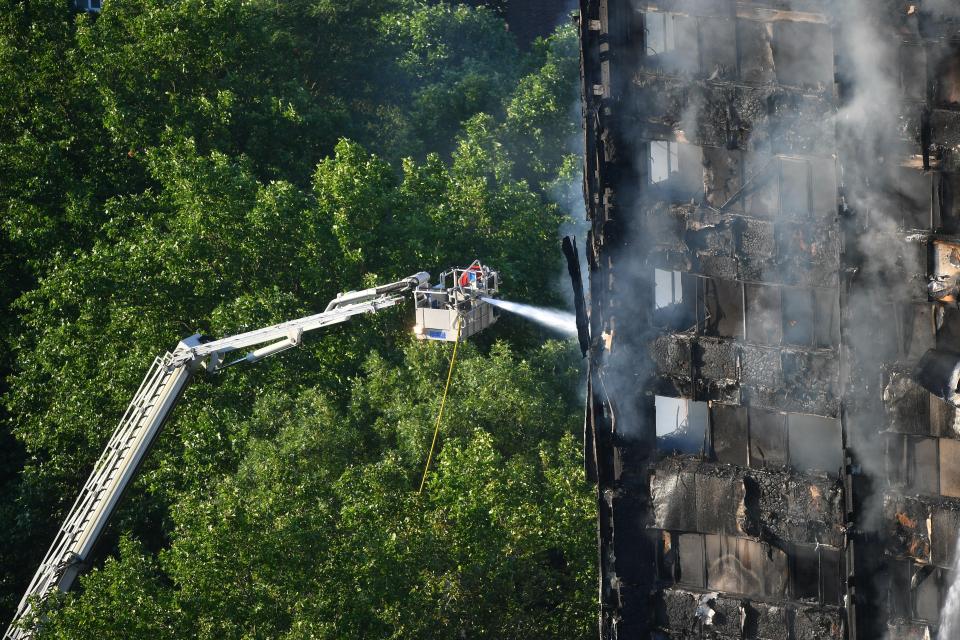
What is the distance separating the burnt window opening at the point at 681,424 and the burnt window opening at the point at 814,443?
46.8 inches

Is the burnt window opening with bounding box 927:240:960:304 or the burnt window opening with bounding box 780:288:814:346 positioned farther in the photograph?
the burnt window opening with bounding box 780:288:814:346

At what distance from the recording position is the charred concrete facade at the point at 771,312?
19.5 meters

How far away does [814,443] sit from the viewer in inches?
818

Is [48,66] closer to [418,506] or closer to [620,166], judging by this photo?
[418,506]

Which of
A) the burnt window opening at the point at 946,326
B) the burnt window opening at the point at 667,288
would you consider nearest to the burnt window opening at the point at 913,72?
the burnt window opening at the point at 946,326

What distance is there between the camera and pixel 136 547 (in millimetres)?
32781

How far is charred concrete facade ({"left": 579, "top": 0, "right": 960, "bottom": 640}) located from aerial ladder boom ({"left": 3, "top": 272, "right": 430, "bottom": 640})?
50.5 feet

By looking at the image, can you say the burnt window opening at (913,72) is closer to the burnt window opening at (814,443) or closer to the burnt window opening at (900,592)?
the burnt window opening at (814,443)

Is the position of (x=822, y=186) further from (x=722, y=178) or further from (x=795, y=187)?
(x=722, y=178)

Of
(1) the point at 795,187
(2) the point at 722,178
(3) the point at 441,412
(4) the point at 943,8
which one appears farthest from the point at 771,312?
(3) the point at 441,412

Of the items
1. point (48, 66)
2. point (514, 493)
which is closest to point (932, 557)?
point (514, 493)

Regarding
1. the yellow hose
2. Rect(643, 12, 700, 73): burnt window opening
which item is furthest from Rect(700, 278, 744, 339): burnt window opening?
the yellow hose

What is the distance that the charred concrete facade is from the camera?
19500mm

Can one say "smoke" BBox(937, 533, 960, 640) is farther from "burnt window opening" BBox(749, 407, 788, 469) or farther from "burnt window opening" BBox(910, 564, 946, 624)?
"burnt window opening" BBox(749, 407, 788, 469)
